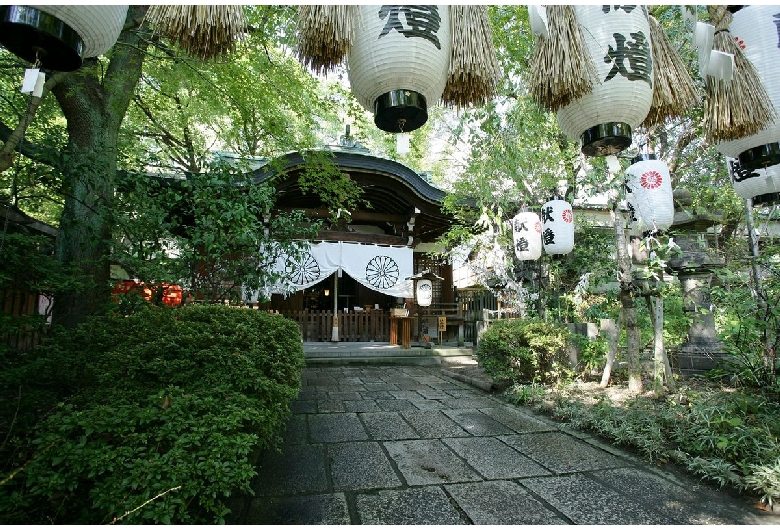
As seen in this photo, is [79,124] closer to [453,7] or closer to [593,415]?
[453,7]

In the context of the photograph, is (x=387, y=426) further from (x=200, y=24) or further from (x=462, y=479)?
(x=200, y=24)

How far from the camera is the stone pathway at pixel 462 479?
2.45m

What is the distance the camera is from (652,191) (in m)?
4.98

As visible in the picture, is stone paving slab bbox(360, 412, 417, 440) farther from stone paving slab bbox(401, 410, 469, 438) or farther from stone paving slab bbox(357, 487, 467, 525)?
stone paving slab bbox(357, 487, 467, 525)

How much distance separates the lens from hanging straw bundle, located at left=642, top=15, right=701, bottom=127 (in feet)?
8.21

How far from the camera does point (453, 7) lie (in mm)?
2137

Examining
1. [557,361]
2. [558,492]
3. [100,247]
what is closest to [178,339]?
[100,247]

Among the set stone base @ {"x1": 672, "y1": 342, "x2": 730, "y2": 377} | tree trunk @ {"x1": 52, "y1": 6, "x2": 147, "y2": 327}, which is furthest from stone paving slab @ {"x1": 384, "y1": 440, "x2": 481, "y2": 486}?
stone base @ {"x1": 672, "y1": 342, "x2": 730, "y2": 377}

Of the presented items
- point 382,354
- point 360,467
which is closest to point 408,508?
point 360,467

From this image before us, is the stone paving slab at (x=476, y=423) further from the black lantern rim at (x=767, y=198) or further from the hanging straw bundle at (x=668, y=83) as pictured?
the hanging straw bundle at (x=668, y=83)

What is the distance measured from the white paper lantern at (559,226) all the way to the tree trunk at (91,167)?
20.5 ft

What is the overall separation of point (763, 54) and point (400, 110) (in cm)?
257

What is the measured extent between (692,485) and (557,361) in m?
3.31

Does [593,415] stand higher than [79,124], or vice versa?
[79,124]
